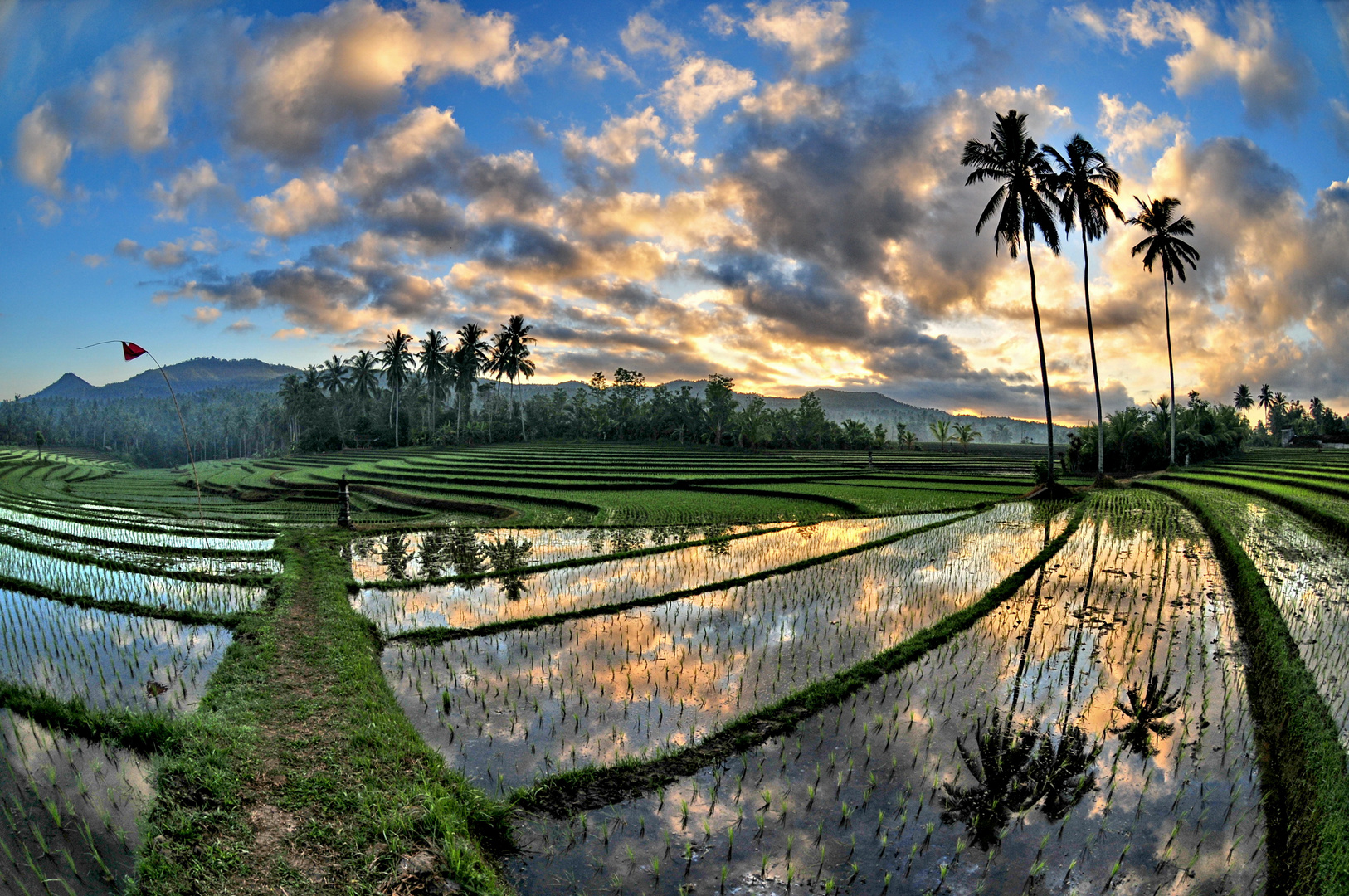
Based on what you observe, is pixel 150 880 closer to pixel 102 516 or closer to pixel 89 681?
pixel 89 681

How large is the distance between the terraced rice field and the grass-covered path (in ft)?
0.09

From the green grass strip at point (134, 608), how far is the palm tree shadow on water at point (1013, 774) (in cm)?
960

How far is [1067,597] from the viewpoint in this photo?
32.3 ft

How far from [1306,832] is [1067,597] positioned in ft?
19.9

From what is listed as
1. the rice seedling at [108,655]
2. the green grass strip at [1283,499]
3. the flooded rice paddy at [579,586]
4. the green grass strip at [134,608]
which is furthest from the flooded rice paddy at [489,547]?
the green grass strip at [1283,499]

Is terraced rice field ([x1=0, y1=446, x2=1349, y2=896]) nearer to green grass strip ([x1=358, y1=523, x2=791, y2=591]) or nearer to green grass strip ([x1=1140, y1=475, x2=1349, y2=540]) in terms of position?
green grass strip ([x1=358, y1=523, x2=791, y2=591])

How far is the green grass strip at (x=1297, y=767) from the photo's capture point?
12.6 feet

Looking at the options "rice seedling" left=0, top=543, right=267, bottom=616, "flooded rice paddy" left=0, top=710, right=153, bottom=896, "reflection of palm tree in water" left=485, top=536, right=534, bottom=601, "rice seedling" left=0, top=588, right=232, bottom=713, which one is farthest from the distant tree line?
"flooded rice paddy" left=0, top=710, right=153, bottom=896

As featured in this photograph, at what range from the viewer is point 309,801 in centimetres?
445

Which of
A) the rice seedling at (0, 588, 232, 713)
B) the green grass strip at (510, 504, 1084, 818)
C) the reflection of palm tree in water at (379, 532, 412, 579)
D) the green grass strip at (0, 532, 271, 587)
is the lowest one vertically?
the green grass strip at (510, 504, 1084, 818)

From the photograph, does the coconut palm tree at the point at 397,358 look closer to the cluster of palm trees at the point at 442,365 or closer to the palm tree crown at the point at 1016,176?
the cluster of palm trees at the point at 442,365

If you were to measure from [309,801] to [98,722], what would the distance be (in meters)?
2.88

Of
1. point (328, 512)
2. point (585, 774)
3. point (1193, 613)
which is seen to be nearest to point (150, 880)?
point (585, 774)

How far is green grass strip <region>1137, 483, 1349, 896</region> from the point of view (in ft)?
12.6
